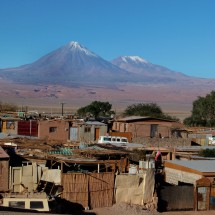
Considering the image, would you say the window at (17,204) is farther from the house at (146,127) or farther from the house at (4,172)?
the house at (146,127)

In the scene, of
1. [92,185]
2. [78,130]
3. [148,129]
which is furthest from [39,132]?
[92,185]

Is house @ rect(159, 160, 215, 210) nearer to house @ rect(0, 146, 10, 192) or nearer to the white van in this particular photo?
house @ rect(0, 146, 10, 192)

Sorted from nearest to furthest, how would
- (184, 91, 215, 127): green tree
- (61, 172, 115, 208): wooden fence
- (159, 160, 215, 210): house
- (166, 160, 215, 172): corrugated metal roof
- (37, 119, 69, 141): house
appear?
(61, 172, 115, 208): wooden fence → (159, 160, 215, 210): house → (166, 160, 215, 172): corrugated metal roof → (37, 119, 69, 141): house → (184, 91, 215, 127): green tree

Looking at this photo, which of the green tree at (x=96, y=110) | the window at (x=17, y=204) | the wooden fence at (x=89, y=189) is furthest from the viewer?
the green tree at (x=96, y=110)

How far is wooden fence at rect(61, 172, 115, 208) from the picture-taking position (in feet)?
64.4

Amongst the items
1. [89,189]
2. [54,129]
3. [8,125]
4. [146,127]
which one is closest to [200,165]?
[89,189]

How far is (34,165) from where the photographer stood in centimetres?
2070

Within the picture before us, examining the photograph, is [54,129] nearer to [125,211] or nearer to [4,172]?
[4,172]

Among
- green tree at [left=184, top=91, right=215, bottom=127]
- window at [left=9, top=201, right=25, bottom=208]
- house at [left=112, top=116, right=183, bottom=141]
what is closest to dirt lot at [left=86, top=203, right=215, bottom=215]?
window at [left=9, top=201, right=25, bottom=208]

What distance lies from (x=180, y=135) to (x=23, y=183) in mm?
24631

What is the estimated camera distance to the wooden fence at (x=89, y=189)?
19641mm

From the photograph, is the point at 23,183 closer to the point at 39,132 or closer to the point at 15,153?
the point at 15,153

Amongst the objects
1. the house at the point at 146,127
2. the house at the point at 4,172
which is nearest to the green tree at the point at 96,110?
the house at the point at 146,127

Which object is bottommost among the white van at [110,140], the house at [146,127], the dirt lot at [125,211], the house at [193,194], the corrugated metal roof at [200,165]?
the dirt lot at [125,211]
